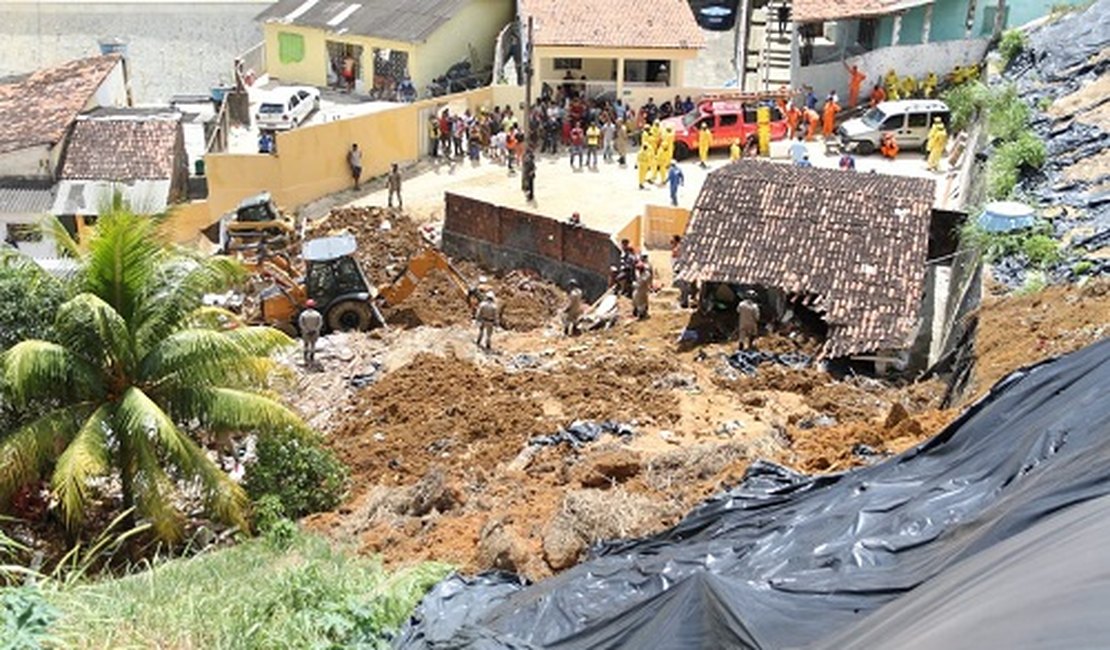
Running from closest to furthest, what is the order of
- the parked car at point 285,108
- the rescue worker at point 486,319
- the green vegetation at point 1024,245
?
the green vegetation at point 1024,245 → the rescue worker at point 486,319 → the parked car at point 285,108

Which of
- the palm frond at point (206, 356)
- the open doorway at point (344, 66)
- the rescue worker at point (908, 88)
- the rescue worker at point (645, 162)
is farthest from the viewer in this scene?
the open doorway at point (344, 66)

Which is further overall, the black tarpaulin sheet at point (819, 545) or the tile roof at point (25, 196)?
the tile roof at point (25, 196)

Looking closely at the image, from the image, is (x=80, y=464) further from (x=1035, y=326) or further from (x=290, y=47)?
(x=290, y=47)

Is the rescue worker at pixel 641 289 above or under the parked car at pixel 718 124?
under

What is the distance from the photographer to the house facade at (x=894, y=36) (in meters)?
36.4

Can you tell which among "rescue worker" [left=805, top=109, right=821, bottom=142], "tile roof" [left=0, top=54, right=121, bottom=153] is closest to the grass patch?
"tile roof" [left=0, top=54, right=121, bottom=153]

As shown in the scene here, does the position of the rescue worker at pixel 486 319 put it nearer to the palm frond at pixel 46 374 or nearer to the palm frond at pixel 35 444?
the palm frond at pixel 46 374

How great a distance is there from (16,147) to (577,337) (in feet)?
55.2

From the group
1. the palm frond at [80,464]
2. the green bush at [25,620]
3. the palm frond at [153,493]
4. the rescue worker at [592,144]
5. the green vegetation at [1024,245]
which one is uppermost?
the green bush at [25,620]

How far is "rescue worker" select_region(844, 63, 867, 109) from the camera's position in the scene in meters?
36.4

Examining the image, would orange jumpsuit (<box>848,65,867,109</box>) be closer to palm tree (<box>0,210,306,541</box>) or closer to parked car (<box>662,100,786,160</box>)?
parked car (<box>662,100,786,160</box>)

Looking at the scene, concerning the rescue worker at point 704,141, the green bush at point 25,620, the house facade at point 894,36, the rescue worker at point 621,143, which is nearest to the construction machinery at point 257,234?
the rescue worker at point 621,143

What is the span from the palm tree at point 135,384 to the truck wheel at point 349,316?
7878 mm

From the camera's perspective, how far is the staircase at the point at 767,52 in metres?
38.0
